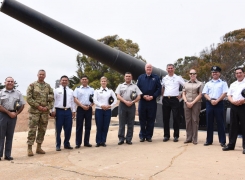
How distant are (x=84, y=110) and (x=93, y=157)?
1.43m

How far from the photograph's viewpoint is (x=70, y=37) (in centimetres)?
804

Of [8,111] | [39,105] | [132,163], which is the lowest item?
[132,163]

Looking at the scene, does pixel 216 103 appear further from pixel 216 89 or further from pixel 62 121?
pixel 62 121

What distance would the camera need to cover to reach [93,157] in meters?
5.30

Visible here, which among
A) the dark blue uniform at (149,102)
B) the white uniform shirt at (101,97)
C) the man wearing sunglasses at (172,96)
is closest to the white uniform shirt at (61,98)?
the white uniform shirt at (101,97)

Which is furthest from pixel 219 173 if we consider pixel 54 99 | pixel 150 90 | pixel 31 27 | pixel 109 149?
pixel 31 27

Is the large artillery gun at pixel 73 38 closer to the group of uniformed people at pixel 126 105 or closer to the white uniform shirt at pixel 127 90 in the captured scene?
the group of uniformed people at pixel 126 105

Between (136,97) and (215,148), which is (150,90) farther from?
(215,148)

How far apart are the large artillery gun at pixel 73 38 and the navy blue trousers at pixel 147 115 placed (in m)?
2.34

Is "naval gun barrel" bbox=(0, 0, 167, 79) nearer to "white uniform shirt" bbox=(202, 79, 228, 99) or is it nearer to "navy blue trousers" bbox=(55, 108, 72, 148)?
"navy blue trousers" bbox=(55, 108, 72, 148)

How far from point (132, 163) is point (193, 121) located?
2.18 meters

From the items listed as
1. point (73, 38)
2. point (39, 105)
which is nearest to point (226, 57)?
point (73, 38)

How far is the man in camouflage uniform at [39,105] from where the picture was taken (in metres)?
5.75

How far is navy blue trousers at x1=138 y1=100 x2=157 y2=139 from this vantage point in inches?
264
